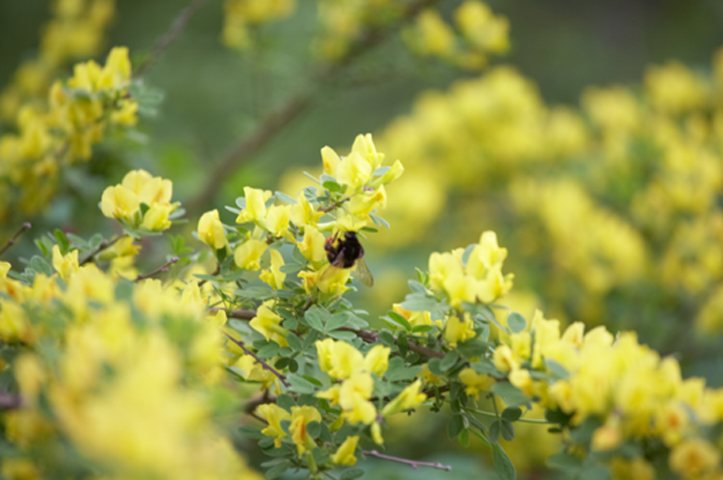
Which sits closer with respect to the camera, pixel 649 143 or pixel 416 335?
pixel 416 335

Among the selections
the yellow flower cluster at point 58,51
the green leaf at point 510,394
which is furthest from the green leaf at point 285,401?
the yellow flower cluster at point 58,51

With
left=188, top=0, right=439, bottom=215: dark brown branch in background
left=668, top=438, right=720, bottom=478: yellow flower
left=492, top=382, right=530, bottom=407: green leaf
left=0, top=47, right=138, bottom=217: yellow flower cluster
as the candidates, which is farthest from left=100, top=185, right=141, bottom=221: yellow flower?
left=188, top=0, right=439, bottom=215: dark brown branch in background

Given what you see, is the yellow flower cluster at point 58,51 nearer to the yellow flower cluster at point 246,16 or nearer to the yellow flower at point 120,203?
the yellow flower cluster at point 246,16

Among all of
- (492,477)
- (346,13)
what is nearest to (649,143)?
(346,13)

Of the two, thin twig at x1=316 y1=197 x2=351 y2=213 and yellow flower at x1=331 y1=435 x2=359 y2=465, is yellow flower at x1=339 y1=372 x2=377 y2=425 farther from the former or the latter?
thin twig at x1=316 y1=197 x2=351 y2=213

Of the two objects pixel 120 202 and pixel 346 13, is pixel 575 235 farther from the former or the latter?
pixel 120 202

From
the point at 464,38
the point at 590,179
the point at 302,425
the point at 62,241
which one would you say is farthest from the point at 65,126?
the point at 590,179
